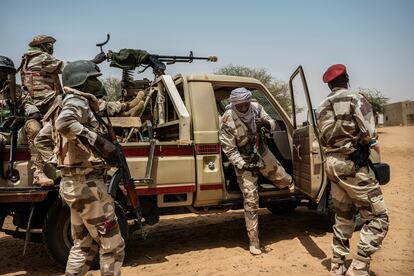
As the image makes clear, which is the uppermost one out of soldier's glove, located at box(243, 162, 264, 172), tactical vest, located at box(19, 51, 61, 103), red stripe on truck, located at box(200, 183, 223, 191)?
tactical vest, located at box(19, 51, 61, 103)

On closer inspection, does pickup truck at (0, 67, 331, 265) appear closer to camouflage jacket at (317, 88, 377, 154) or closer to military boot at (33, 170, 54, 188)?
military boot at (33, 170, 54, 188)

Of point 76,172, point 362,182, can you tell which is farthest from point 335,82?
point 76,172

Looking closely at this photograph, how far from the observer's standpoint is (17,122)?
4.09 m

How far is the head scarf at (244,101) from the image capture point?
14.8 feet

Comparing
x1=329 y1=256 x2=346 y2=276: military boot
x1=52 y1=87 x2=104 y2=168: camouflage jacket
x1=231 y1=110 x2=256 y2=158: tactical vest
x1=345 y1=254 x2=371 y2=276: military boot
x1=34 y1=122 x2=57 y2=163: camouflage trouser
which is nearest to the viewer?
x1=52 y1=87 x2=104 y2=168: camouflage jacket

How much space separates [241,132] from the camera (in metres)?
4.55

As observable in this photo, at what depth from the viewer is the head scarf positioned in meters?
4.50

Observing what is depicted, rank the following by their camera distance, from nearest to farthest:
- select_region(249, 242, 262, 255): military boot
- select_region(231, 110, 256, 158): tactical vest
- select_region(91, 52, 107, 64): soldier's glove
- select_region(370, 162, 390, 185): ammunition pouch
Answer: select_region(249, 242, 262, 255): military boot
select_region(231, 110, 256, 158): tactical vest
select_region(370, 162, 390, 185): ammunition pouch
select_region(91, 52, 107, 64): soldier's glove

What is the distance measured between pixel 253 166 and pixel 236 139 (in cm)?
38

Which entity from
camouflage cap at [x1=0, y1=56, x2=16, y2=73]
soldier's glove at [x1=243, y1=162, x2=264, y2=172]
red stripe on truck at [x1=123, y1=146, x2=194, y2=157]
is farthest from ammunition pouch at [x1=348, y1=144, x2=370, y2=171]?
camouflage cap at [x1=0, y1=56, x2=16, y2=73]

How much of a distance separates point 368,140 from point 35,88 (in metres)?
3.57

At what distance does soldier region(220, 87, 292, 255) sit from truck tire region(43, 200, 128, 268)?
146 cm

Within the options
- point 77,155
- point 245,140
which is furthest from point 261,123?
point 77,155

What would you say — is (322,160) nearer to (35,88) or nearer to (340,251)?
(340,251)
